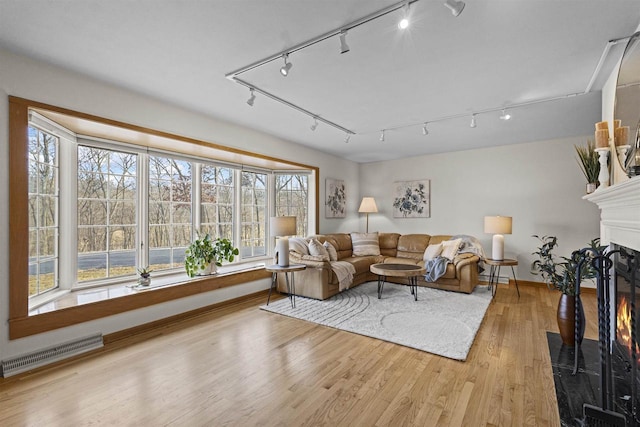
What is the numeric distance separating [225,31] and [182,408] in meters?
2.52

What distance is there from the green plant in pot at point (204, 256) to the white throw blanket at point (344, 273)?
1562 millimetres

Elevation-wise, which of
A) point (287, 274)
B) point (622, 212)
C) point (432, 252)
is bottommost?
point (287, 274)

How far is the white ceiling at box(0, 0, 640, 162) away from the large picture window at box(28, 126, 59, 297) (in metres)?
0.90

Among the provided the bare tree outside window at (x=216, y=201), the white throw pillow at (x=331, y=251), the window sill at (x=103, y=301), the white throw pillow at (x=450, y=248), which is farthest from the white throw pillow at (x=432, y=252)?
the bare tree outside window at (x=216, y=201)

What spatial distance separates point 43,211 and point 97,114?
1.08 m

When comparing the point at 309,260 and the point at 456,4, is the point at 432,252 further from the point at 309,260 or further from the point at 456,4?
the point at 456,4

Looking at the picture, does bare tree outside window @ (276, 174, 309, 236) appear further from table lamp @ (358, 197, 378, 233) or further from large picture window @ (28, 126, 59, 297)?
large picture window @ (28, 126, 59, 297)

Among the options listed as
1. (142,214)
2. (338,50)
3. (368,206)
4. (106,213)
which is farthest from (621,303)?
(106,213)

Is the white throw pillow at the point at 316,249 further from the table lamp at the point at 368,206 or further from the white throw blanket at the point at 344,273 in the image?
the table lamp at the point at 368,206

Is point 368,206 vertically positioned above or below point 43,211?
above

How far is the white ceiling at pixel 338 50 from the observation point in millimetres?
1840

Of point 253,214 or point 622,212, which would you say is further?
point 253,214

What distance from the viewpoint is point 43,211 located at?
2891mm

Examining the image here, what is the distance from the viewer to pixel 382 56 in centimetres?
239
